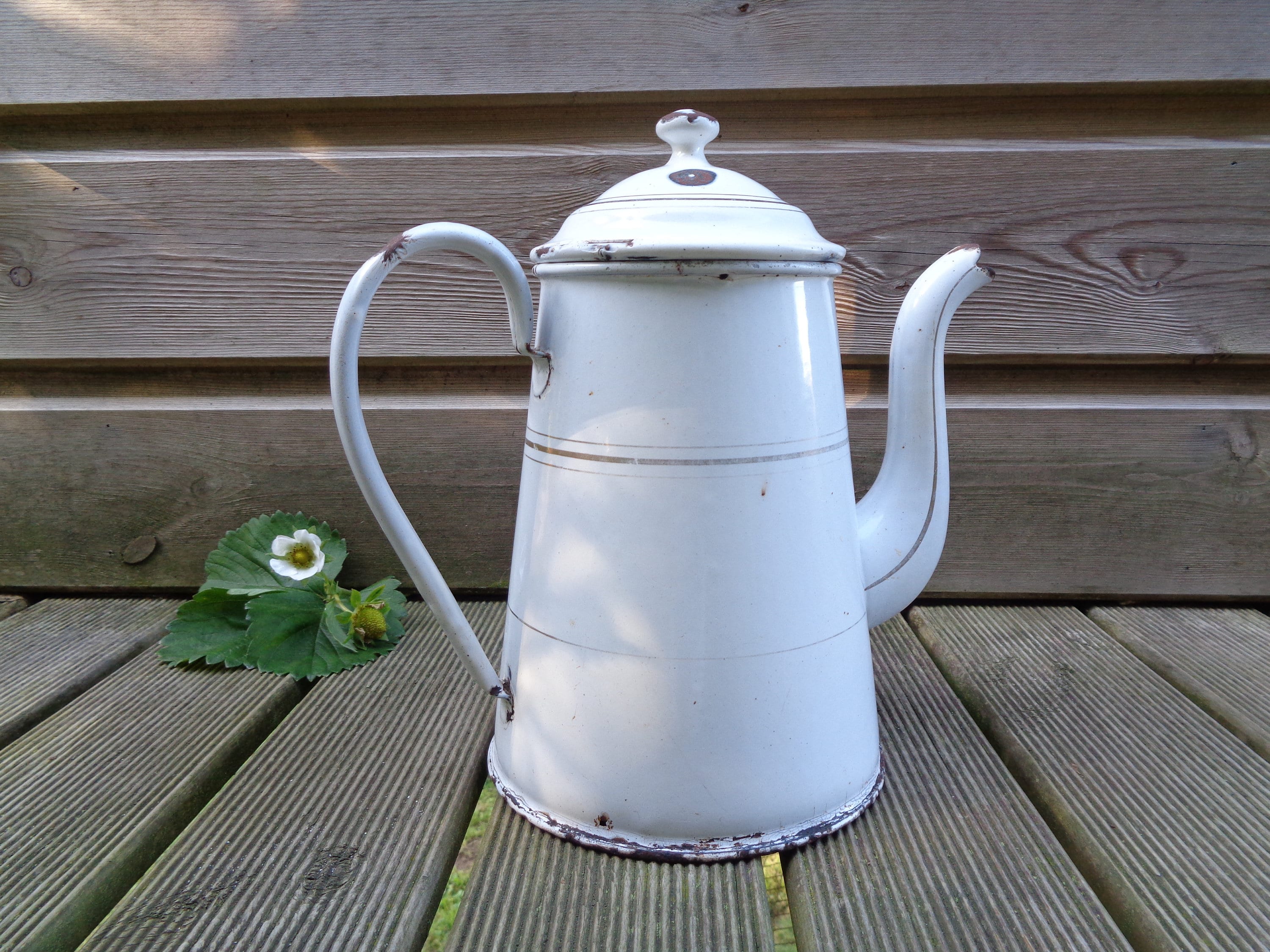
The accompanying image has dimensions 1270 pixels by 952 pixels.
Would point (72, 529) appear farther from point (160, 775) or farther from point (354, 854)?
point (354, 854)

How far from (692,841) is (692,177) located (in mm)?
487

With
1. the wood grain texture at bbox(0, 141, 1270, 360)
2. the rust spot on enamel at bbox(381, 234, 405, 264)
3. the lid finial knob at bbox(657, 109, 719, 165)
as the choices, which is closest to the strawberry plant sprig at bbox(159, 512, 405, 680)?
the wood grain texture at bbox(0, 141, 1270, 360)

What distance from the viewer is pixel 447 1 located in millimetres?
963

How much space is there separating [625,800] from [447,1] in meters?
0.90

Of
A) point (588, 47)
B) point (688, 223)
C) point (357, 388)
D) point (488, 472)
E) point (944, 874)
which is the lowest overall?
point (944, 874)

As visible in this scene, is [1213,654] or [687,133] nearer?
[687,133]

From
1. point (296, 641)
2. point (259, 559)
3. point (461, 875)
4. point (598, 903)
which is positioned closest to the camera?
point (598, 903)

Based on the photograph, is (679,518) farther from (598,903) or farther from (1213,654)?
(1213,654)

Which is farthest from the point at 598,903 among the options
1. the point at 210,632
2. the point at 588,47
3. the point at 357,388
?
the point at 588,47

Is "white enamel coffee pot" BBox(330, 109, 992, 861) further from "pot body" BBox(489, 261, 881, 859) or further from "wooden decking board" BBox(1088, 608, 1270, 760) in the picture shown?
"wooden decking board" BBox(1088, 608, 1270, 760)

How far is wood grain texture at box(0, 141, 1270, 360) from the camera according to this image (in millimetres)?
986

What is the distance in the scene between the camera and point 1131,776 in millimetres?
690

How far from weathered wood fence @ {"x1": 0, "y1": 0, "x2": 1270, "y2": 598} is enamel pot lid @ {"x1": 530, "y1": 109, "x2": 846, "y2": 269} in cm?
41

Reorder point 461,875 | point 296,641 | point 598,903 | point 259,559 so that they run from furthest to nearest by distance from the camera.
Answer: point 259,559 → point 296,641 → point 461,875 → point 598,903
